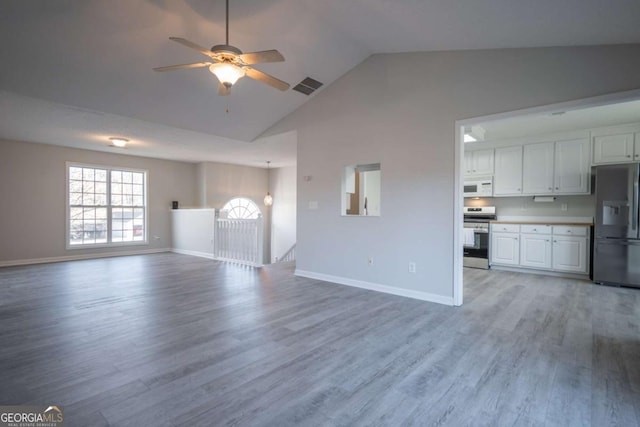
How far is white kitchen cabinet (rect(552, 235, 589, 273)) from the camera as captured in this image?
17.2ft

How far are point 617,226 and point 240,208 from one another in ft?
A: 29.5

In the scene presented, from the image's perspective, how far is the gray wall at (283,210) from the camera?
1000 centimetres

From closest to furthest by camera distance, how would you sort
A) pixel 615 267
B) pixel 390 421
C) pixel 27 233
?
pixel 390 421 → pixel 615 267 → pixel 27 233

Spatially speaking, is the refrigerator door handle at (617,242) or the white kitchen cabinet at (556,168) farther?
the white kitchen cabinet at (556,168)

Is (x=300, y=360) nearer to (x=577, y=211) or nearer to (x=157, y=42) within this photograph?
(x=157, y=42)

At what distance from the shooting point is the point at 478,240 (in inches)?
243

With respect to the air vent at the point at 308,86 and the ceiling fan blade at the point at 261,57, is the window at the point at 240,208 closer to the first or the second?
the air vent at the point at 308,86

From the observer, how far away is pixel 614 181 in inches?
192

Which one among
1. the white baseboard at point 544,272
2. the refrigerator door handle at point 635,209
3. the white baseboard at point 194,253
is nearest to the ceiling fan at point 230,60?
the white baseboard at point 194,253

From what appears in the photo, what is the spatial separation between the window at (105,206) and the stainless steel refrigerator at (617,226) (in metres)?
9.76

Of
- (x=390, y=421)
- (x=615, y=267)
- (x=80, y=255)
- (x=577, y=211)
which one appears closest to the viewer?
(x=390, y=421)

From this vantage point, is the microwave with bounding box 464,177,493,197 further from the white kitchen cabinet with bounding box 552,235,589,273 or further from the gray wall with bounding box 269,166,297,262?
the gray wall with bounding box 269,166,297,262

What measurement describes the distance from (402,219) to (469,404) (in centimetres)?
256

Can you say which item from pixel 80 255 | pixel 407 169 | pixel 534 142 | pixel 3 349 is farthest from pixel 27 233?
pixel 534 142
